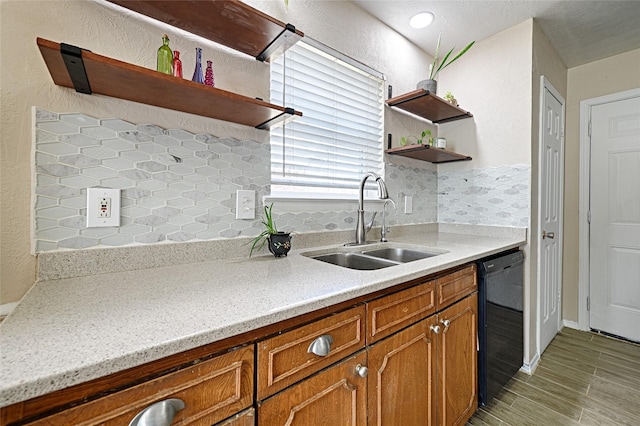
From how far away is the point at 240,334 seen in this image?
0.65m

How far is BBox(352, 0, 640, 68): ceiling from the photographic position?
183 cm

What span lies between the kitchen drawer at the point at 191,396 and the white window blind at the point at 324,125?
0.97 meters

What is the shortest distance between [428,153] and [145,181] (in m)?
1.79

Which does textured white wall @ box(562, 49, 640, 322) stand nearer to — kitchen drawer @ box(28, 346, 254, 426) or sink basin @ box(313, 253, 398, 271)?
sink basin @ box(313, 253, 398, 271)

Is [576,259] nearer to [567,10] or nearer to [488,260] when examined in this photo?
[488,260]

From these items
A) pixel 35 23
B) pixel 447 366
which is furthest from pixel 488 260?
pixel 35 23

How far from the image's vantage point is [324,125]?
5.69 feet

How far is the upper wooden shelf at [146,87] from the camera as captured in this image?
0.78 metres

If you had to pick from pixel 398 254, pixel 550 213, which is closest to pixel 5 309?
pixel 398 254

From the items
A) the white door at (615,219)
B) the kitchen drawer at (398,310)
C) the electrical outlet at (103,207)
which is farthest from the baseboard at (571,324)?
the electrical outlet at (103,207)

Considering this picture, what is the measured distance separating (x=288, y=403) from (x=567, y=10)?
2.76 m

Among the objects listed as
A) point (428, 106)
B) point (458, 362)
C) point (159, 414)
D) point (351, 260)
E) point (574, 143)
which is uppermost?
point (428, 106)

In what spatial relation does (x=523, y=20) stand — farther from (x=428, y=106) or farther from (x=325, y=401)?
(x=325, y=401)

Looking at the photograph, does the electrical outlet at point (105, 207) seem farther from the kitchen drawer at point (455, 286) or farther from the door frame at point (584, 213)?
the door frame at point (584, 213)
